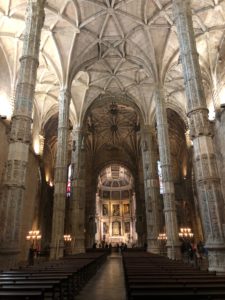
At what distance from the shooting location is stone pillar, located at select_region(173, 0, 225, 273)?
361 inches

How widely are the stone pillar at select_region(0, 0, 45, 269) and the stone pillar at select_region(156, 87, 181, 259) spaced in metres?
10.9

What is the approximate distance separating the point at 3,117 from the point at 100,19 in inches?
461

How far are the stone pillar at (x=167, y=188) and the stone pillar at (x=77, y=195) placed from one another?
1114cm

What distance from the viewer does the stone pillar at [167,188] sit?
16909 mm

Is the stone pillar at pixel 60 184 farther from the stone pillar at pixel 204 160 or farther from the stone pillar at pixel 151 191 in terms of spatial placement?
the stone pillar at pixel 204 160

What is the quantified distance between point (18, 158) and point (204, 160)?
7482mm

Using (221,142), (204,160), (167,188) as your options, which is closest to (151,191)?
(167,188)

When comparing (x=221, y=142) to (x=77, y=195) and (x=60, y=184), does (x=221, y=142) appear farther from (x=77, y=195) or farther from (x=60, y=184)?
(x=77, y=195)

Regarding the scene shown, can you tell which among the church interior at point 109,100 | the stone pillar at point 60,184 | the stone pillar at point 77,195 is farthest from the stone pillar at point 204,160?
the stone pillar at point 77,195

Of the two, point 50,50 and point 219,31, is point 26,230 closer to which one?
point 50,50

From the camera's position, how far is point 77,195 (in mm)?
27281

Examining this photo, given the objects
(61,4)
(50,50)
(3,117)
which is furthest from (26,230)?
(61,4)

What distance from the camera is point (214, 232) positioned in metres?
9.23

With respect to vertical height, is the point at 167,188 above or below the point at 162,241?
above
